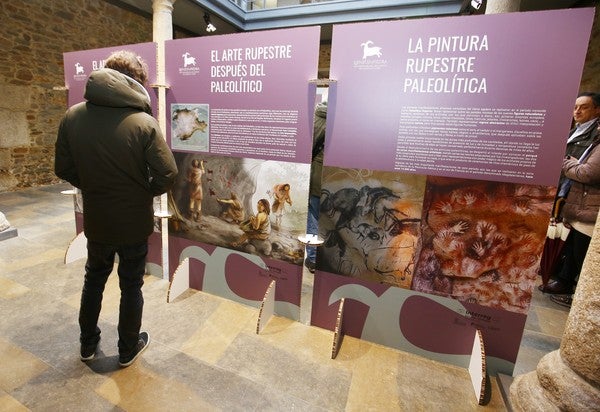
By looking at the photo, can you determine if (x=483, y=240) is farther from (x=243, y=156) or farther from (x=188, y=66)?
(x=188, y=66)

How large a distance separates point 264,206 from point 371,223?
0.77 m

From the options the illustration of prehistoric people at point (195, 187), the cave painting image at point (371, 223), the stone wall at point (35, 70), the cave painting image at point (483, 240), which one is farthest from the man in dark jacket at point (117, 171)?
the stone wall at point (35, 70)

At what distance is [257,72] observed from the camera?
213 centimetres

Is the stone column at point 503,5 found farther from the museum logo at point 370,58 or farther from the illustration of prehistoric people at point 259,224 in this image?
the illustration of prehistoric people at point 259,224

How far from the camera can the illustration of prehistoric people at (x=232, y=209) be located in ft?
7.88

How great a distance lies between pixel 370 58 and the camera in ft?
6.08

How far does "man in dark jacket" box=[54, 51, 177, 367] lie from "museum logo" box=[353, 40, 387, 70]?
3.95ft

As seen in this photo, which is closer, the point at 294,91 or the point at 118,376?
the point at 118,376

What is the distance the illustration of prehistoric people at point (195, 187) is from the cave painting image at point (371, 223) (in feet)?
3.32

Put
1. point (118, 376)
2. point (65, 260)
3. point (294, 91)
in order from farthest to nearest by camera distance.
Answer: point (65, 260), point (294, 91), point (118, 376)

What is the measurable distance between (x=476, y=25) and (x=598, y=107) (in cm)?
183

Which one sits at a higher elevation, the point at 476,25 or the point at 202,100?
the point at 476,25

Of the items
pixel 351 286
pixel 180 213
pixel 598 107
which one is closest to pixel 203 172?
pixel 180 213

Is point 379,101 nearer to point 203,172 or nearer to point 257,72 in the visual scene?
point 257,72
